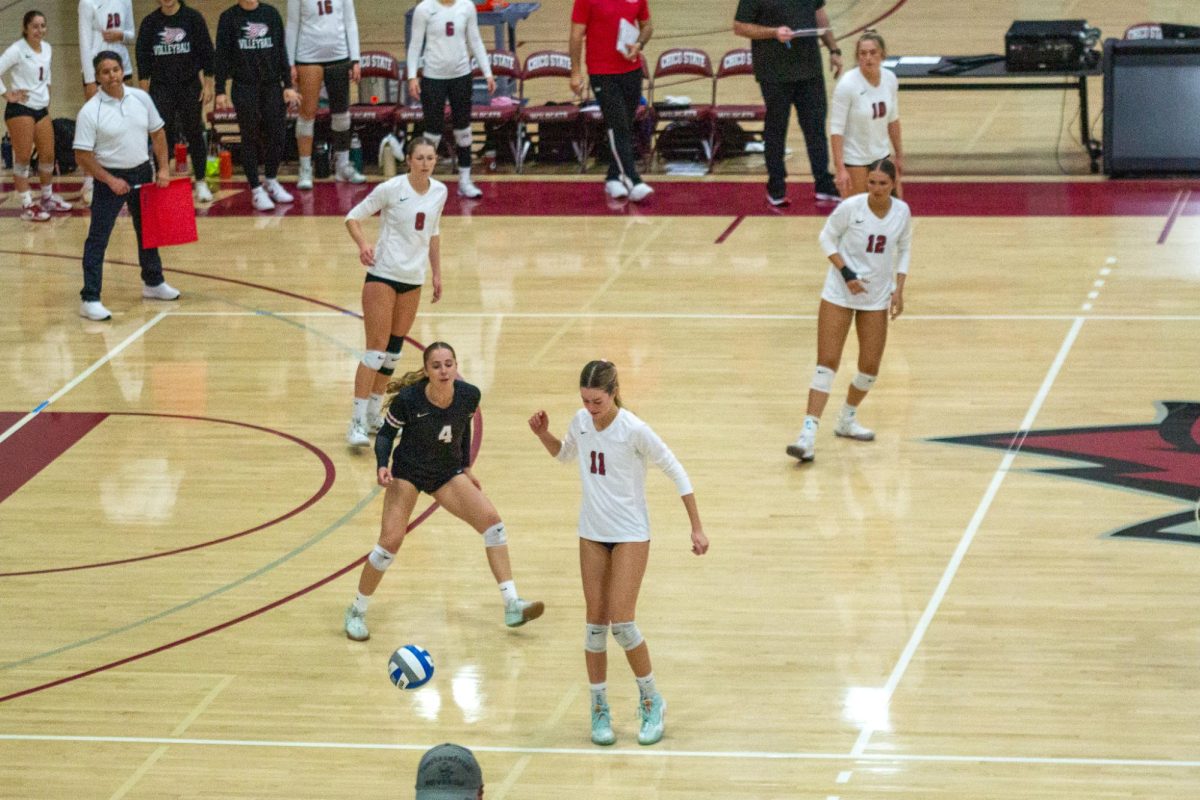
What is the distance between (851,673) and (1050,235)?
891 centimetres

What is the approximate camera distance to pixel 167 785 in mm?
7984

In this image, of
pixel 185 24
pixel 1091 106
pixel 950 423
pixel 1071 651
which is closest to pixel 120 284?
pixel 185 24

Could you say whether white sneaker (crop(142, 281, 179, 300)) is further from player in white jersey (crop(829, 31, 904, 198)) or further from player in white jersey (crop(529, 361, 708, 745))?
player in white jersey (crop(529, 361, 708, 745))

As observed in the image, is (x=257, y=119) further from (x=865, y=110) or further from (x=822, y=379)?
(x=822, y=379)

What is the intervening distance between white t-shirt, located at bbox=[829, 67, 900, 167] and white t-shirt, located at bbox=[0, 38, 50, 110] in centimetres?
832

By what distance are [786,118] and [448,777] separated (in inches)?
587

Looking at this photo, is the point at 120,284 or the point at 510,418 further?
the point at 120,284

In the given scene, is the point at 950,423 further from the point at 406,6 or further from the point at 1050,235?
the point at 406,6

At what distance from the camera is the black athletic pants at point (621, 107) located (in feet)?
59.1

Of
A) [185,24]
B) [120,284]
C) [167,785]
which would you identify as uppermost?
[185,24]

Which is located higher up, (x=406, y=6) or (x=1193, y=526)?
(x=406, y=6)

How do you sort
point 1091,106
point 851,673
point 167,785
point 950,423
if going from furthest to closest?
point 1091,106 < point 950,423 < point 851,673 < point 167,785

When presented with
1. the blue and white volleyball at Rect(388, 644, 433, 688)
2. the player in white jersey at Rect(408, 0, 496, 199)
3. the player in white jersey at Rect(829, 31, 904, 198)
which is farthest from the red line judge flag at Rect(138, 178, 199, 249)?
the blue and white volleyball at Rect(388, 644, 433, 688)

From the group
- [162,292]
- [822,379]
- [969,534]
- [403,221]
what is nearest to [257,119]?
[162,292]
